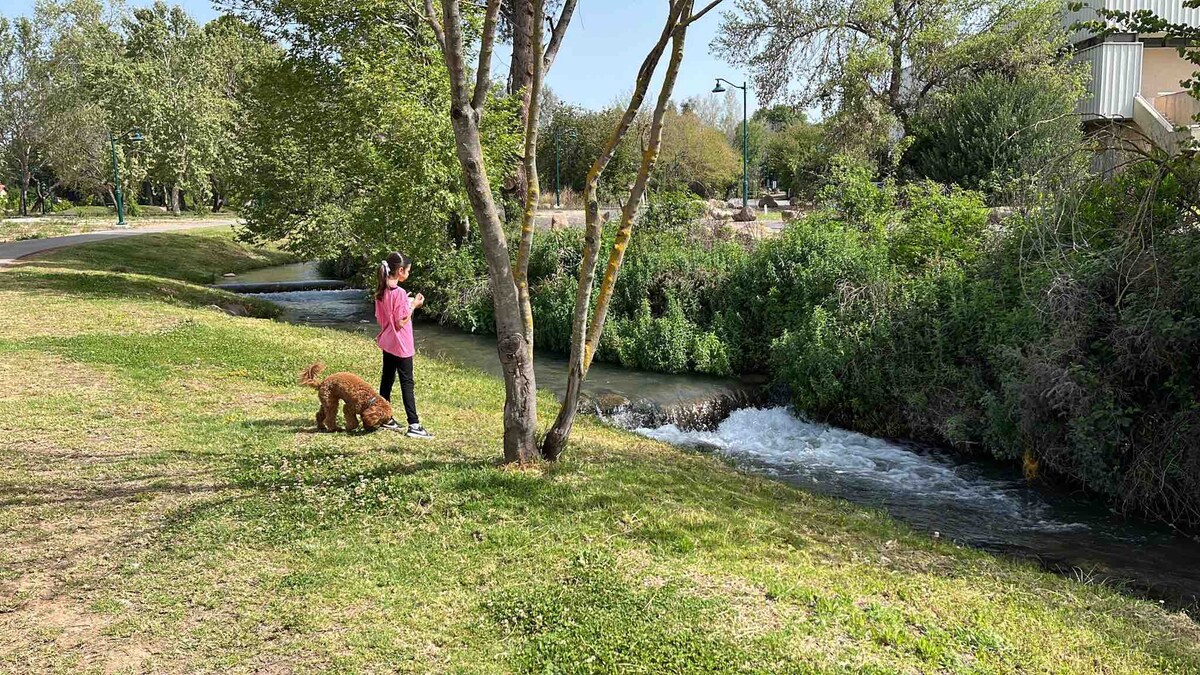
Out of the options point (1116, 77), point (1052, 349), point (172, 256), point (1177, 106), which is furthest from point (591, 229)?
point (1116, 77)

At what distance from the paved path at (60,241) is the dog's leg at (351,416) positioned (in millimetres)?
19249

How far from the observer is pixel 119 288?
1798 centimetres

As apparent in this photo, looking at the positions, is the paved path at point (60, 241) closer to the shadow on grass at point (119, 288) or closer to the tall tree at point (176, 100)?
the shadow on grass at point (119, 288)

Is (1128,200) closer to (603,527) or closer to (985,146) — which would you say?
(603,527)

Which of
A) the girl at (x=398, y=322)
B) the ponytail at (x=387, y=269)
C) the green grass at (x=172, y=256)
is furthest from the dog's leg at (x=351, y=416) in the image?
the green grass at (x=172, y=256)

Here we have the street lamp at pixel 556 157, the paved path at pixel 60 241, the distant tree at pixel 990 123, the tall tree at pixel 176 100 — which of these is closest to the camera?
the distant tree at pixel 990 123

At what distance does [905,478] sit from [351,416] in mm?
7207

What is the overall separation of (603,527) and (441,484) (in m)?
1.40

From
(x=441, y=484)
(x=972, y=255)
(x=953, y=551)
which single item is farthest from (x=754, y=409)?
(x=441, y=484)

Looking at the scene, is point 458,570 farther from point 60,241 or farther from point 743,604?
point 60,241

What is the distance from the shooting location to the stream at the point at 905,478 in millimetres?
7590

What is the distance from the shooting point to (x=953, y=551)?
257 inches

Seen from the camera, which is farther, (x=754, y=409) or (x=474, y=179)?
(x=754, y=409)

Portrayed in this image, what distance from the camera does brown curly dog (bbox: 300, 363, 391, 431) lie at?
771 centimetres
